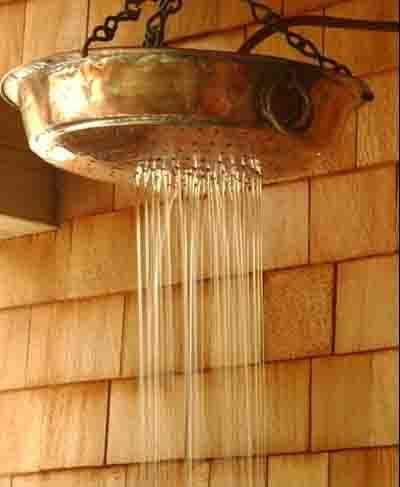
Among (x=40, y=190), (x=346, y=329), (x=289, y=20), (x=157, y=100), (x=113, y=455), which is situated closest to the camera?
(x=157, y=100)

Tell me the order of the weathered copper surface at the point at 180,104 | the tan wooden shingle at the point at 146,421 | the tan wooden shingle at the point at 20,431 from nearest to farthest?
the weathered copper surface at the point at 180,104
the tan wooden shingle at the point at 146,421
the tan wooden shingle at the point at 20,431

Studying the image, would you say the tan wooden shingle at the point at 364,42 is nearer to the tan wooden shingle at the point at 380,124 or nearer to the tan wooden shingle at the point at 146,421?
the tan wooden shingle at the point at 380,124

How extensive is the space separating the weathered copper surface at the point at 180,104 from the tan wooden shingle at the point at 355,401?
62 cm

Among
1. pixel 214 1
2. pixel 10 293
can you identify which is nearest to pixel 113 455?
pixel 10 293

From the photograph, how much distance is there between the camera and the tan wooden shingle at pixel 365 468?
2.07 metres

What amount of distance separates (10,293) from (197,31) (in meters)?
0.69

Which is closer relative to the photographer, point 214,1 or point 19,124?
point 214,1

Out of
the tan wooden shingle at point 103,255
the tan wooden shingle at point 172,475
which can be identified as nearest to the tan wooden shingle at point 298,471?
the tan wooden shingle at point 172,475

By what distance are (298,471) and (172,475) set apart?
26 centimetres

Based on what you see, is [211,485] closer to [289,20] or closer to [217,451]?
[217,451]

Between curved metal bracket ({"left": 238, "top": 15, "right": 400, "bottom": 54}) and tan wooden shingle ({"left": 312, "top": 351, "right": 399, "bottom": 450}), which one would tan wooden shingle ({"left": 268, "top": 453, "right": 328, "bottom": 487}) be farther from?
curved metal bracket ({"left": 238, "top": 15, "right": 400, "bottom": 54})

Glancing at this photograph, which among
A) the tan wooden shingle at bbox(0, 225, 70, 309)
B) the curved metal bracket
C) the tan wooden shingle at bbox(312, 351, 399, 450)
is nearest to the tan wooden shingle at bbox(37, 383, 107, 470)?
the tan wooden shingle at bbox(0, 225, 70, 309)

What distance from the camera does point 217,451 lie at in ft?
7.44

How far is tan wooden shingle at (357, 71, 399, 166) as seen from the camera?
7.11 feet
